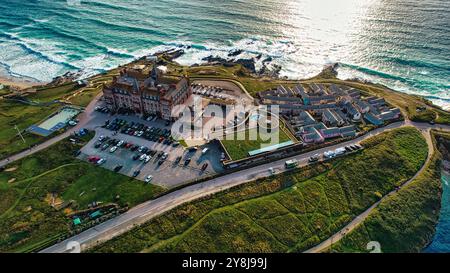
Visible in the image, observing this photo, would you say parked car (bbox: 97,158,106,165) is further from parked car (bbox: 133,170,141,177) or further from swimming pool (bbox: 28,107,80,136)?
swimming pool (bbox: 28,107,80,136)

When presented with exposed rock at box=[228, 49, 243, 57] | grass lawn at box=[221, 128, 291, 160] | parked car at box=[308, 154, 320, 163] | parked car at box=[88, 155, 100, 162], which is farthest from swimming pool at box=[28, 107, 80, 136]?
exposed rock at box=[228, 49, 243, 57]

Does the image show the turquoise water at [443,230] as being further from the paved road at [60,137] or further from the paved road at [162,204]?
the paved road at [60,137]

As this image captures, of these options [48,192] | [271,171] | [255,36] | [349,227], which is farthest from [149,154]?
[255,36]

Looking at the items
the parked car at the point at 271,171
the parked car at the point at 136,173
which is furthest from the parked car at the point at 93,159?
the parked car at the point at 271,171

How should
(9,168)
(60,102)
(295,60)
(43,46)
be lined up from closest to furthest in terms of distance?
(9,168) → (60,102) → (295,60) → (43,46)

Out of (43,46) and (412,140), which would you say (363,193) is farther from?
(43,46)

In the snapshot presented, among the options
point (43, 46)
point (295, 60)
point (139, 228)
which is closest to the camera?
point (139, 228)

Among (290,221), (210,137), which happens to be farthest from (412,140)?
(210,137)
